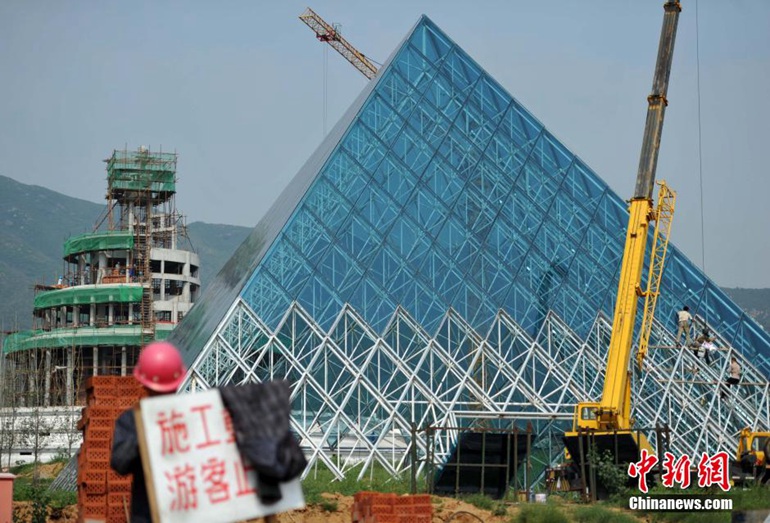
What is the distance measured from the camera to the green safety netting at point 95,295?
86625 millimetres

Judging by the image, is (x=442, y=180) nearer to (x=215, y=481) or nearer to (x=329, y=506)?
(x=329, y=506)

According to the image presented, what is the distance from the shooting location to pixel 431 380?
33.1 metres

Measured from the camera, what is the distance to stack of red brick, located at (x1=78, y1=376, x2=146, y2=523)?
15.8m

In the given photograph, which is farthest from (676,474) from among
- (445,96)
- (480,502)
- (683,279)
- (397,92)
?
(445,96)

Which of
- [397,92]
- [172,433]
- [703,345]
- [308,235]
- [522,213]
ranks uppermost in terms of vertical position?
[397,92]

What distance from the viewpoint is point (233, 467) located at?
6.16 m

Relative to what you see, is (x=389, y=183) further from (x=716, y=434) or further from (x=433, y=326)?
(x=716, y=434)

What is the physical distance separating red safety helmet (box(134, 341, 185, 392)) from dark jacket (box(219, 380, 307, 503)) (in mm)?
241

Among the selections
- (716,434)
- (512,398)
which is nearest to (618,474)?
(512,398)

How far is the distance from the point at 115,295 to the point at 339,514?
65.9 m

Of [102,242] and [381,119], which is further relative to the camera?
[102,242]

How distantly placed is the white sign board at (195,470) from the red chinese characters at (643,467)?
59.4ft

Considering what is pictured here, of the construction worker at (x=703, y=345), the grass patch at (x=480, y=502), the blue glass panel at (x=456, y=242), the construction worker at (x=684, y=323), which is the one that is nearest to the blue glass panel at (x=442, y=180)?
the blue glass panel at (x=456, y=242)

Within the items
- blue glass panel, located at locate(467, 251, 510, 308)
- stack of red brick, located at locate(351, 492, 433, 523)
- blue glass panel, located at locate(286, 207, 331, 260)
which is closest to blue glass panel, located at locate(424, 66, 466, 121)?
blue glass panel, located at locate(467, 251, 510, 308)
